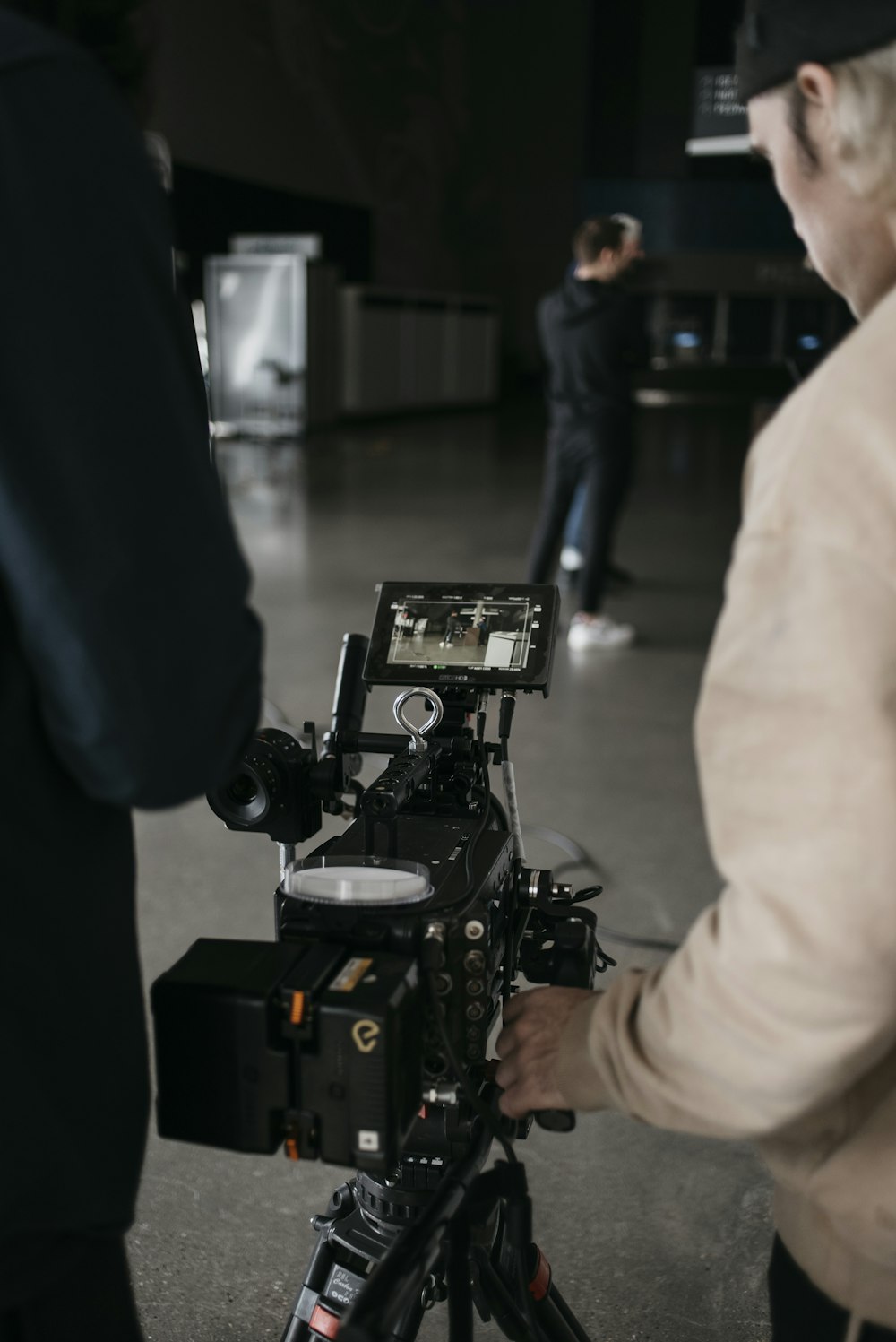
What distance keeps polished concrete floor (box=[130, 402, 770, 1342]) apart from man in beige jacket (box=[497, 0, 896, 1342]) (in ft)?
3.38

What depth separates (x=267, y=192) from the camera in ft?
47.2

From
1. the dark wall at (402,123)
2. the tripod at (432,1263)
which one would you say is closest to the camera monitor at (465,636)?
the tripod at (432,1263)

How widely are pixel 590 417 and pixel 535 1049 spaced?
431 centimetres

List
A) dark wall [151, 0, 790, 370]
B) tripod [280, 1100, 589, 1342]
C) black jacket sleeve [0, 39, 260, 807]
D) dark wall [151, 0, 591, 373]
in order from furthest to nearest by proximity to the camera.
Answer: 1. dark wall [151, 0, 790, 370]
2. dark wall [151, 0, 591, 373]
3. tripod [280, 1100, 589, 1342]
4. black jacket sleeve [0, 39, 260, 807]

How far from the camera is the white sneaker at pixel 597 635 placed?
493 centimetres

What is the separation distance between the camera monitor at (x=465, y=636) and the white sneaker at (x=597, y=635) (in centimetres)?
361

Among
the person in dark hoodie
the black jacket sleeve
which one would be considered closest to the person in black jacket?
the black jacket sleeve

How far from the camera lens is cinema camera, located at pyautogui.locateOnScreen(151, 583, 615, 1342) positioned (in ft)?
2.73

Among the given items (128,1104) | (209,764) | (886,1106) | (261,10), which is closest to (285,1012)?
(128,1104)

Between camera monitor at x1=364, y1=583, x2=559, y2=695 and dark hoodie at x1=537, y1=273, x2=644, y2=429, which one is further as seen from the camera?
dark hoodie at x1=537, y1=273, x2=644, y2=429

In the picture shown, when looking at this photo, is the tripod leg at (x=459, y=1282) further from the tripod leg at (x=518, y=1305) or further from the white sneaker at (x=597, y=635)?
the white sneaker at (x=597, y=635)

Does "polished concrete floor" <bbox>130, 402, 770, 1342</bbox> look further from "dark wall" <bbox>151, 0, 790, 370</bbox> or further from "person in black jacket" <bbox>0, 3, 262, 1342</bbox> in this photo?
"dark wall" <bbox>151, 0, 790, 370</bbox>

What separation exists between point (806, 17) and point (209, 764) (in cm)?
57

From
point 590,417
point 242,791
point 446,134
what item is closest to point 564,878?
point 242,791
